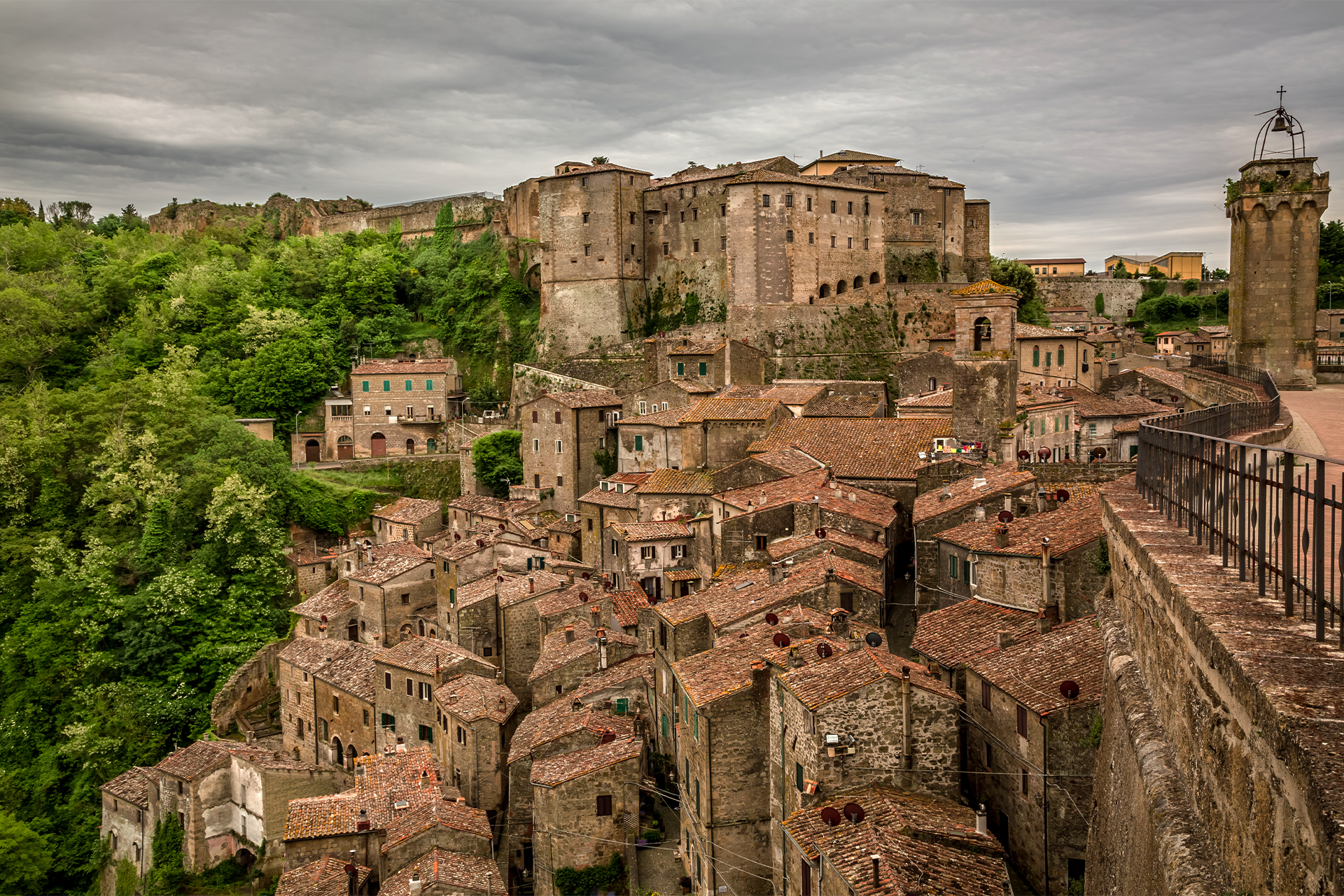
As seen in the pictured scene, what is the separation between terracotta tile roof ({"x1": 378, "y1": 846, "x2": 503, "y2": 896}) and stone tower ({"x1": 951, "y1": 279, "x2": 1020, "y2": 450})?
58.3 ft

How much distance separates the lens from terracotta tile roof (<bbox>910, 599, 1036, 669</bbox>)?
17984 millimetres

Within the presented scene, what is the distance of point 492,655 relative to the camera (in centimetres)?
3219

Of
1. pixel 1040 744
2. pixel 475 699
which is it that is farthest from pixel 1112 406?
pixel 1040 744

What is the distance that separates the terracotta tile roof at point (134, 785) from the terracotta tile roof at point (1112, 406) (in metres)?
31.7

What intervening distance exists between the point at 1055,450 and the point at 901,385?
14.1m

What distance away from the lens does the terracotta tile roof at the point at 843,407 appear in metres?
38.6

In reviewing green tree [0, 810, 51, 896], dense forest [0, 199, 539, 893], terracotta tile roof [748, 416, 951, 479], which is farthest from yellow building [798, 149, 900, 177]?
green tree [0, 810, 51, 896]

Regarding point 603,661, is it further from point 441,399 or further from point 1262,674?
point 441,399

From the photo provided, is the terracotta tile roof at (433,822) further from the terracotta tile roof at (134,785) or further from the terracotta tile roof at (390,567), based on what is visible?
the terracotta tile roof at (390,567)

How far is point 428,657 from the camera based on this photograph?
2992cm

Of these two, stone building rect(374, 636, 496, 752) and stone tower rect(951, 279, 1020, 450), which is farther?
stone tower rect(951, 279, 1020, 450)

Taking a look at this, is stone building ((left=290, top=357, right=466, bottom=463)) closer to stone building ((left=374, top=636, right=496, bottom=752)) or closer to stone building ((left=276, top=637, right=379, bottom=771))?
stone building ((left=276, top=637, right=379, bottom=771))

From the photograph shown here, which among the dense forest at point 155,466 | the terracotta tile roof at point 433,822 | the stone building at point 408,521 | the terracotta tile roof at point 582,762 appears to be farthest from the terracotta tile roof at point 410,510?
the terracotta tile roof at point 582,762

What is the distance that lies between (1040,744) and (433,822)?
13.5 metres
